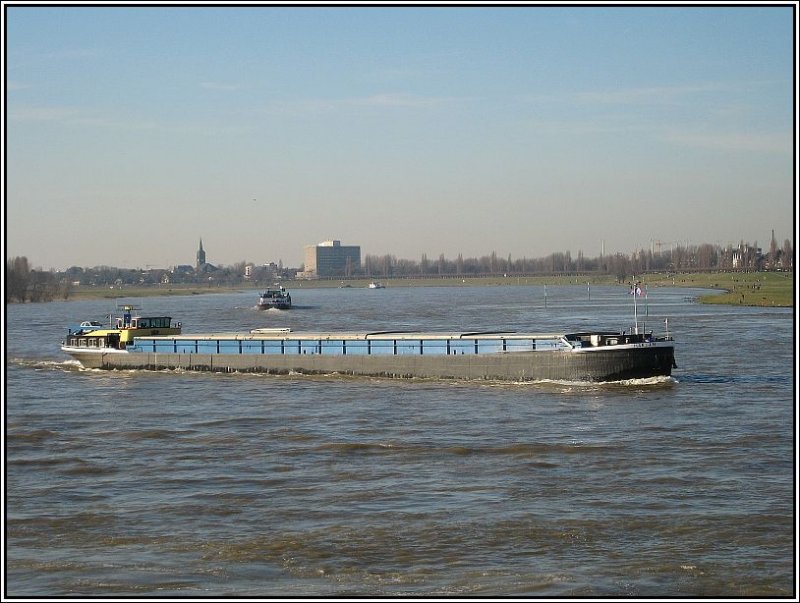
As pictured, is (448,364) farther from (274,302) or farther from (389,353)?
(274,302)

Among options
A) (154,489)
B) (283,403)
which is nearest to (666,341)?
(283,403)

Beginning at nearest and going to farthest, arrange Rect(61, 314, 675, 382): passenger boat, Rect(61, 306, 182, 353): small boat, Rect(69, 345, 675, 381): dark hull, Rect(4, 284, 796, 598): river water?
Rect(4, 284, 796, 598): river water < Rect(69, 345, 675, 381): dark hull < Rect(61, 314, 675, 382): passenger boat < Rect(61, 306, 182, 353): small boat

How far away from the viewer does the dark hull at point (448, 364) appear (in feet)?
150

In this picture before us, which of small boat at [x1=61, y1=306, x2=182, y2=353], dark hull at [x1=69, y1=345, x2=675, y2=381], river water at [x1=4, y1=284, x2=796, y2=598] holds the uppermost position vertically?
small boat at [x1=61, y1=306, x2=182, y2=353]

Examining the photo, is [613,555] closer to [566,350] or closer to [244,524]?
[244,524]

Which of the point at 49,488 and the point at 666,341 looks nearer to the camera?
the point at 49,488

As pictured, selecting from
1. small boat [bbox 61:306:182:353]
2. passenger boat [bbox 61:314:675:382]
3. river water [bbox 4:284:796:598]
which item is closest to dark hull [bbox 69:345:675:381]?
passenger boat [bbox 61:314:675:382]

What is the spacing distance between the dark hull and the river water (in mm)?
944

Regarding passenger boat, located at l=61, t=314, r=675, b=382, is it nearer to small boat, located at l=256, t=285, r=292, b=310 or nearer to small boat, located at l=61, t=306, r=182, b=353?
small boat, located at l=61, t=306, r=182, b=353

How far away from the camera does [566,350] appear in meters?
47.1

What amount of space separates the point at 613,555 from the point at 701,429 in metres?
15.0

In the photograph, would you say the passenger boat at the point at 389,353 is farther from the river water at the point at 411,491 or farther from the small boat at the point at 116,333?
the river water at the point at 411,491

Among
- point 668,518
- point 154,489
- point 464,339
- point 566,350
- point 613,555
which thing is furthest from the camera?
point 464,339

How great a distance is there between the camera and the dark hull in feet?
150
